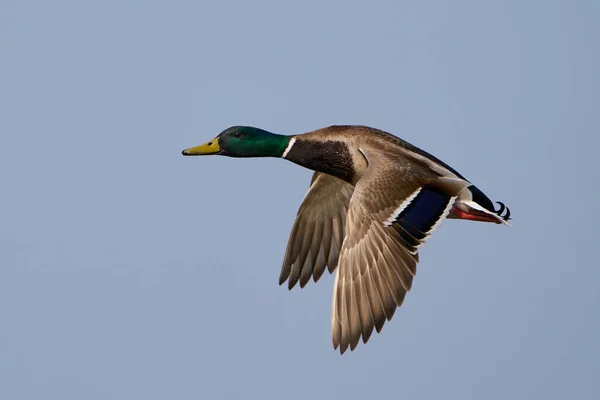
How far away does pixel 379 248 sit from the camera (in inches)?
559

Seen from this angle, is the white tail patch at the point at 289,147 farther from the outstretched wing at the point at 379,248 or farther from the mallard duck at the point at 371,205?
the outstretched wing at the point at 379,248

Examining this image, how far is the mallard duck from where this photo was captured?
46.0ft

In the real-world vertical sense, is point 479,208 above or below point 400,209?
above

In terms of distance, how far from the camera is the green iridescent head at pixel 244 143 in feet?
54.6

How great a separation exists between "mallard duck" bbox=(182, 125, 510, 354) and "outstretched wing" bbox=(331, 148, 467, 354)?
0.01m

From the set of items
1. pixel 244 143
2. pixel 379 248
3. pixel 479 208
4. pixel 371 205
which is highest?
pixel 244 143

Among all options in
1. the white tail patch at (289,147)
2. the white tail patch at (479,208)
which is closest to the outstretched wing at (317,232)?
the white tail patch at (289,147)

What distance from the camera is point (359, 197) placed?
14.4 meters

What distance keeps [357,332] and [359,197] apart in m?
1.44

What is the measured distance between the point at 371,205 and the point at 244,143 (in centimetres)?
293

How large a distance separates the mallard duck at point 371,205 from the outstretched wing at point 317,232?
0.08ft

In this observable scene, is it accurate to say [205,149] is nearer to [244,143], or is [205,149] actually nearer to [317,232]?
[244,143]

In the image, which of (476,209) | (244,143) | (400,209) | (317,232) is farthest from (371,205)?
(317,232)

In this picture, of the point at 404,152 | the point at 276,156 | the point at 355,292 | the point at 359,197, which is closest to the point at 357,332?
the point at 355,292
